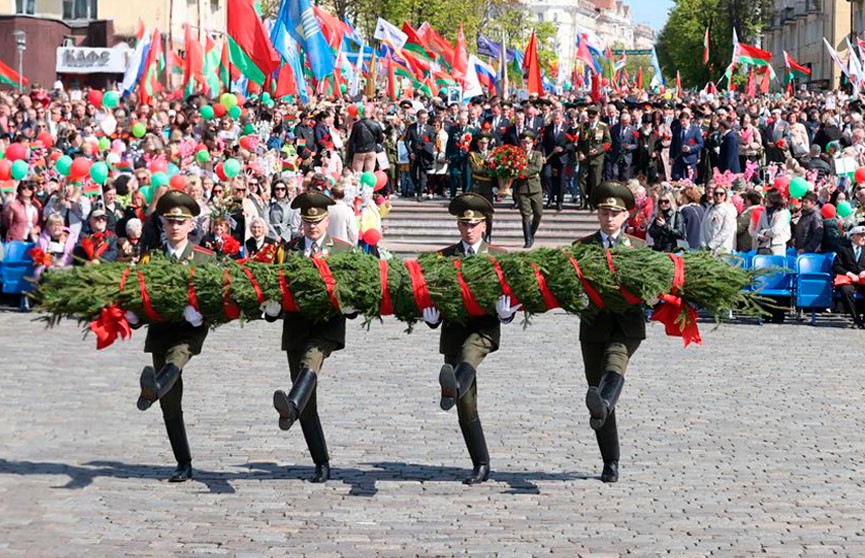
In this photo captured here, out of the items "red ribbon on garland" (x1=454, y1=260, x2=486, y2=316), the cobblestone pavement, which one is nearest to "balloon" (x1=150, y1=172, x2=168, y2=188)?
the cobblestone pavement

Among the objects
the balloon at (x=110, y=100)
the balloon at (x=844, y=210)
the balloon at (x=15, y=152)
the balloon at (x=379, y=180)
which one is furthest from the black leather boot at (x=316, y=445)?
the balloon at (x=110, y=100)

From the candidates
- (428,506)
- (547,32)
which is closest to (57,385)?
(428,506)

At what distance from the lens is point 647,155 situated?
2689cm

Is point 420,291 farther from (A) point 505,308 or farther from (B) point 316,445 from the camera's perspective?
(B) point 316,445

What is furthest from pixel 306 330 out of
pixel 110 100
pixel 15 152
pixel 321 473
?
pixel 110 100

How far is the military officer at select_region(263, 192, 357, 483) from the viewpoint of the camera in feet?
31.1

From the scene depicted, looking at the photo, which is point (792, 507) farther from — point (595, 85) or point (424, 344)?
point (595, 85)

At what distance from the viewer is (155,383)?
364 inches

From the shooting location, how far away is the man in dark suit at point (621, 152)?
26969 mm

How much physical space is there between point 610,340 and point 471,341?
815 mm

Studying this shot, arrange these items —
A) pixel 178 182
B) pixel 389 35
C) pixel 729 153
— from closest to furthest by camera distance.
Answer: pixel 178 182
pixel 729 153
pixel 389 35

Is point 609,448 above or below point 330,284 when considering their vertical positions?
below

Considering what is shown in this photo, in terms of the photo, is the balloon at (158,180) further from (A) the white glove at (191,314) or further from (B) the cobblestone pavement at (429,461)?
(A) the white glove at (191,314)

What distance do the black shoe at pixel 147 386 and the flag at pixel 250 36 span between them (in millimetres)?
20469
